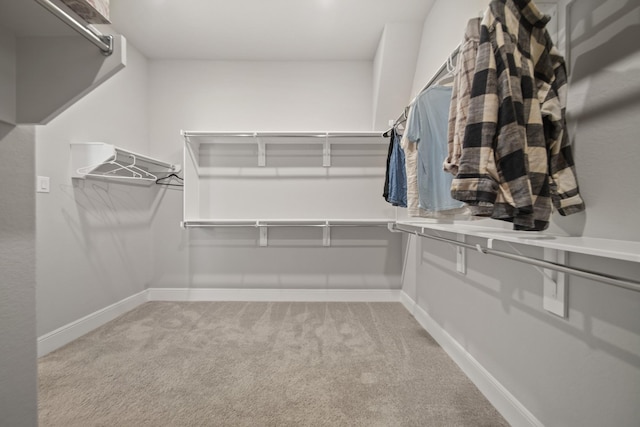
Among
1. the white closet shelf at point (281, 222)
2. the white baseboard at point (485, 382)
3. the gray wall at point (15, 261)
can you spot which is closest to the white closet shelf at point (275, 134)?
the white closet shelf at point (281, 222)

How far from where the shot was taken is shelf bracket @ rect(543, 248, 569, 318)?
1017mm

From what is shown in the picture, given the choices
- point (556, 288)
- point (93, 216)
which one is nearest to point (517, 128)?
point (556, 288)

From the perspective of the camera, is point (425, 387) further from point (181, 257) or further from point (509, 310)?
point (181, 257)

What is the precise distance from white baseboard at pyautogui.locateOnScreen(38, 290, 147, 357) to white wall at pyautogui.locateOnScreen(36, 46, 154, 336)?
4cm

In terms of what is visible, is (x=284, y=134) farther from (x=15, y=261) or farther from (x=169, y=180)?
(x=15, y=261)

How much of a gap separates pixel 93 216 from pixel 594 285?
305cm

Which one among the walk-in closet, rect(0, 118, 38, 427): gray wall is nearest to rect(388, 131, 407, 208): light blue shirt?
the walk-in closet

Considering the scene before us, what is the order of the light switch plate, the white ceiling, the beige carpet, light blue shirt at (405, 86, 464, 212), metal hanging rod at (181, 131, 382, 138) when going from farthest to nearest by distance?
metal hanging rod at (181, 131, 382, 138) < the white ceiling < the light switch plate < light blue shirt at (405, 86, 464, 212) < the beige carpet

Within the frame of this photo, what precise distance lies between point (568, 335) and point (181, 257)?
3.11 metres

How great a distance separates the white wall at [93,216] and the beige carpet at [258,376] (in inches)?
13.8

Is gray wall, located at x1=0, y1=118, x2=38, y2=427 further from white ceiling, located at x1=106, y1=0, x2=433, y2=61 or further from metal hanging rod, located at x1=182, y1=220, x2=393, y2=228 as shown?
white ceiling, located at x1=106, y1=0, x2=433, y2=61

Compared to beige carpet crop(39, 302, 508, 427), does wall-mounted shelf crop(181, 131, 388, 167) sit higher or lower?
higher

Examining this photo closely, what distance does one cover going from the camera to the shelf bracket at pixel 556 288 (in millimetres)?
1017

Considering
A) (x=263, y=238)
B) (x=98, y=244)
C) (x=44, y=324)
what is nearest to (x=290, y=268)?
(x=263, y=238)
